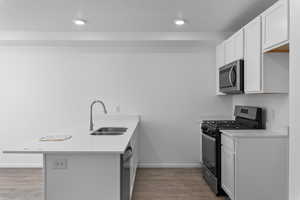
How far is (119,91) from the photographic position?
4426mm

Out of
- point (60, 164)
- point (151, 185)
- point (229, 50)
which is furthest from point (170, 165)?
point (60, 164)

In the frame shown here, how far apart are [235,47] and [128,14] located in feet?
4.96

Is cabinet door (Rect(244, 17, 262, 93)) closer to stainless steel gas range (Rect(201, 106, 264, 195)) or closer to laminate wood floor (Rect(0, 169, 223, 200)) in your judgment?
stainless steel gas range (Rect(201, 106, 264, 195))

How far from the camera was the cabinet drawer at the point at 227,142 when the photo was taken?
2743 millimetres

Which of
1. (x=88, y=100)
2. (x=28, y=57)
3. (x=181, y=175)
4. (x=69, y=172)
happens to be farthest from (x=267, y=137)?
(x=28, y=57)

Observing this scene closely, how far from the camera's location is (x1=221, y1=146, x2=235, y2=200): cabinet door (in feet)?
8.98

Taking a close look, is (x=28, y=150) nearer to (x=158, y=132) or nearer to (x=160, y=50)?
(x=158, y=132)

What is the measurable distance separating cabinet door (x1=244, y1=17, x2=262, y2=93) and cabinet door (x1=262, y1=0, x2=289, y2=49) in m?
0.13

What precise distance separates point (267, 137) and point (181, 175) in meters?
1.77

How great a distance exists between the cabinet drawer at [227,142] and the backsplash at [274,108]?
24.5 inches

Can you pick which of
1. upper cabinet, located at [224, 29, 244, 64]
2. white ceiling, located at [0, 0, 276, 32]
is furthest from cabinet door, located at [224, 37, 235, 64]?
white ceiling, located at [0, 0, 276, 32]

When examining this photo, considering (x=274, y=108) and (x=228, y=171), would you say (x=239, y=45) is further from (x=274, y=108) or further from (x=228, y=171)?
(x=228, y=171)

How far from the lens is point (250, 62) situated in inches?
114

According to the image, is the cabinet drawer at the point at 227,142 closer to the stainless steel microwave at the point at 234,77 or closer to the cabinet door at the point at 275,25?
the stainless steel microwave at the point at 234,77
